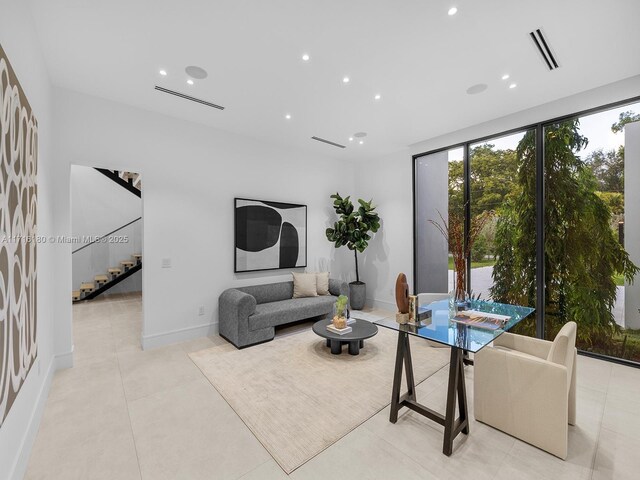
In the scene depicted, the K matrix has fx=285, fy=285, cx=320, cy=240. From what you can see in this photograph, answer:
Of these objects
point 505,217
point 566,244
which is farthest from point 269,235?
point 566,244

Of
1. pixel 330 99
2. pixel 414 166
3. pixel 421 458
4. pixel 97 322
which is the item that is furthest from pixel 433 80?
pixel 97 322

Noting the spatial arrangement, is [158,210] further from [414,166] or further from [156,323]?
[414,166]

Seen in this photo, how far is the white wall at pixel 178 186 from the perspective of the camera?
130 inches

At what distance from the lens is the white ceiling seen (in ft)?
6.89

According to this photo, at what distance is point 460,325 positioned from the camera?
2186 millimetres

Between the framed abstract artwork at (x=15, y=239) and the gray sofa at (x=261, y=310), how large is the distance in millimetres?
1928

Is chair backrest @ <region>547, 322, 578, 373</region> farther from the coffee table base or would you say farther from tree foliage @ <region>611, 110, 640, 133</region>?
tree foliage @ <region>611, 110, 640, 133</region>

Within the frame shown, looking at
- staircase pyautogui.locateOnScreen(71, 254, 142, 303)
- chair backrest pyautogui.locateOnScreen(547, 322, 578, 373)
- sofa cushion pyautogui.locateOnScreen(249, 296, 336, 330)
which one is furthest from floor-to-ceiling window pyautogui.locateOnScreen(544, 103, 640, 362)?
staircase pyautogui.locateOnScreen(71, 254, 142, 303)

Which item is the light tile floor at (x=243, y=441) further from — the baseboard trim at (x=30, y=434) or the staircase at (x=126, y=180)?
the staircase at (x=126, y=180)

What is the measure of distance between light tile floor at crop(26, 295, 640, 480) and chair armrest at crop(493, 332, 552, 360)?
1.83 feet

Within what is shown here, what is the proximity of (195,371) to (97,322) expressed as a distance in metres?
3.03

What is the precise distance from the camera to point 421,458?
1.84 metres

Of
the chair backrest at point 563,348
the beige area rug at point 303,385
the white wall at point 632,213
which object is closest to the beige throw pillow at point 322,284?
the beige area rug at point 303,385

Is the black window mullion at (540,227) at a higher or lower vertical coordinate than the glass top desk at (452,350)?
higher
